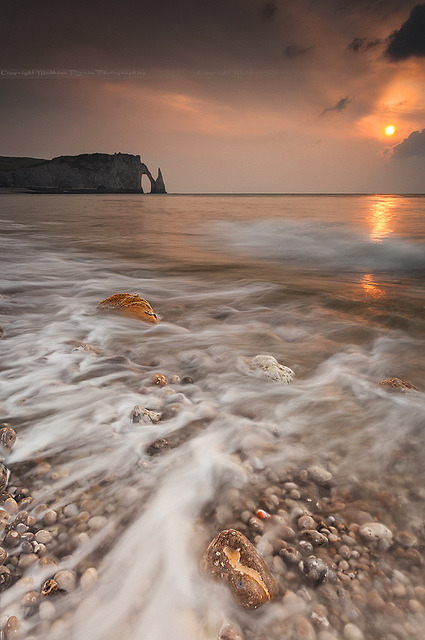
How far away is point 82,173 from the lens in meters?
104

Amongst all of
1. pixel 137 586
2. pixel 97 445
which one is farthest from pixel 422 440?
pixel 97 445

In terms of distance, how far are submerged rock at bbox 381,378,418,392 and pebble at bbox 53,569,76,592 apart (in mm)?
2238

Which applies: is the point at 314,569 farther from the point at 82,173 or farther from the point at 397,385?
the point at 82,173

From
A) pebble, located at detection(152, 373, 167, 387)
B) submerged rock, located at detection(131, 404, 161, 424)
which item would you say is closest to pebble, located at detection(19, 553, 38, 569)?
submerged rock, located at detection(131, 404, 161, 424)

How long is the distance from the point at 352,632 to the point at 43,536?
43.7 inches

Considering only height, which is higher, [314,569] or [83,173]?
[83,173]

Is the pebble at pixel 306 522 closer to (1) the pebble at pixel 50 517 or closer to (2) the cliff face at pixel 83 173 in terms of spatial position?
(1) the pebble at pixel 50 517

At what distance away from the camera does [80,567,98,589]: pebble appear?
1206 mm

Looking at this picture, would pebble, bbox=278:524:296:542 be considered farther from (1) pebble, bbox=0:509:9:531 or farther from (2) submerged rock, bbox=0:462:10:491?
(2) submerged rock, bbox=0:462:10:491

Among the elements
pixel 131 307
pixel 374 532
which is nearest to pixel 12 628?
pixel 374 532

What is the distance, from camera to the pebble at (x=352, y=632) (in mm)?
1068

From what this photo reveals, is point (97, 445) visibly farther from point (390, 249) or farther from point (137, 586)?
point (390, 249)

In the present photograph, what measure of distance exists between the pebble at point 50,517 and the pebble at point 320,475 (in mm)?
1148

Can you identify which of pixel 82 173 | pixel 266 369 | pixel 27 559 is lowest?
pixel 266 369
